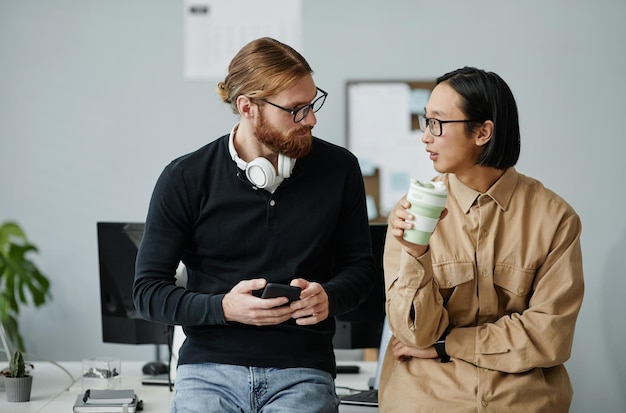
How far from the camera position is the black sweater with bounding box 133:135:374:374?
6.51 ft

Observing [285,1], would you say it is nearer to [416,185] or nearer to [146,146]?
[146,146]

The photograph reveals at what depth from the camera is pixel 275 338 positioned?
1985 millimetres

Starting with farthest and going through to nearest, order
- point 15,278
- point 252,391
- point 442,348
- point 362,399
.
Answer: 1. point 15,278
2. point 362,399
3. point 442,348
4. point 252,391

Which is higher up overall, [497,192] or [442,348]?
[497,192]

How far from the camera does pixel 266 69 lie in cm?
201

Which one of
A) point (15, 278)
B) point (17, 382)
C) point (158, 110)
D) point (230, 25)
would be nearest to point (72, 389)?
point (17, 382)

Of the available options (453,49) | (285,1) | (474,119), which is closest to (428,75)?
(453,49)

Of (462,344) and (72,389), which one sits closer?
(462,344)

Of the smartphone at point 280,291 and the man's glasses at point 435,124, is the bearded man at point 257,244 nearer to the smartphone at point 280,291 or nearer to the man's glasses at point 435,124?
the smartphone at point 280,291

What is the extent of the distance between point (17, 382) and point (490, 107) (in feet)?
5.10

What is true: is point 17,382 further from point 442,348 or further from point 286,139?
point 442,348

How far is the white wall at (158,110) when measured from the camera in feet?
13.5

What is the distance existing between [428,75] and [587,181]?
0.96m

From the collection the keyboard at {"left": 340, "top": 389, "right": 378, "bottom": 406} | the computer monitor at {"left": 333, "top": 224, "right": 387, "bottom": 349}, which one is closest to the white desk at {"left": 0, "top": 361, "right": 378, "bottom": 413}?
the keyboard at {"left": 340, "top": 389, "right": 378, "bottom": 406}
